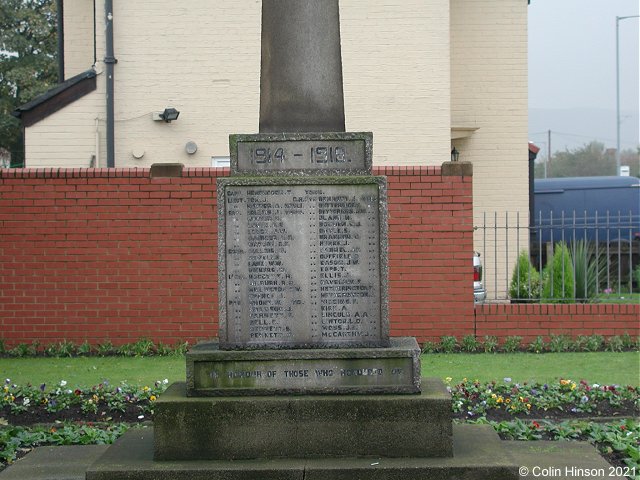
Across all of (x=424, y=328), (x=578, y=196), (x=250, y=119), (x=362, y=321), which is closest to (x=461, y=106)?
(x=250, y=119)

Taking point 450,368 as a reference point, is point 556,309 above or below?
above

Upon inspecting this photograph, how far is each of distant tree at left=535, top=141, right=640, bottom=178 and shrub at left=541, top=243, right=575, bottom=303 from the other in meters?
88.5

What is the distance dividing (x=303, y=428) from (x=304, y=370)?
360 mm

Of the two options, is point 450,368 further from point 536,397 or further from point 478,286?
point 478,286

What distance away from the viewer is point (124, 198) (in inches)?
494

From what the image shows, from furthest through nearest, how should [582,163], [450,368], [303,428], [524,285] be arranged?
1. [582,163]
2. [524,285]
3. [450,368]
4. [303,428]

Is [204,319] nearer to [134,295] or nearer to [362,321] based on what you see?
[134,295]

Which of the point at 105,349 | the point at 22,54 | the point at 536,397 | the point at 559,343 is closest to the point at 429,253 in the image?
the point at 559,343

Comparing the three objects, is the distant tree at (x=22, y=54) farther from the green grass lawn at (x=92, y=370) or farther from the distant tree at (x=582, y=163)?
the distant tree at (x=582, y=163)

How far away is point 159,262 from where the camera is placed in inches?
493

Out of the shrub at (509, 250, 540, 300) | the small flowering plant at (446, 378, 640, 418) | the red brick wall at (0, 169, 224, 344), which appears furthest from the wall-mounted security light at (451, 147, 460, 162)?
the small flowering plant at (446, 378, 640, 418)

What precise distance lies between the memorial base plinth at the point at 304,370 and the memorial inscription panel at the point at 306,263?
0.55 feet

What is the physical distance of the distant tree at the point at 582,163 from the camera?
331 ft

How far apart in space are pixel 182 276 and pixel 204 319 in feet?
1.99
